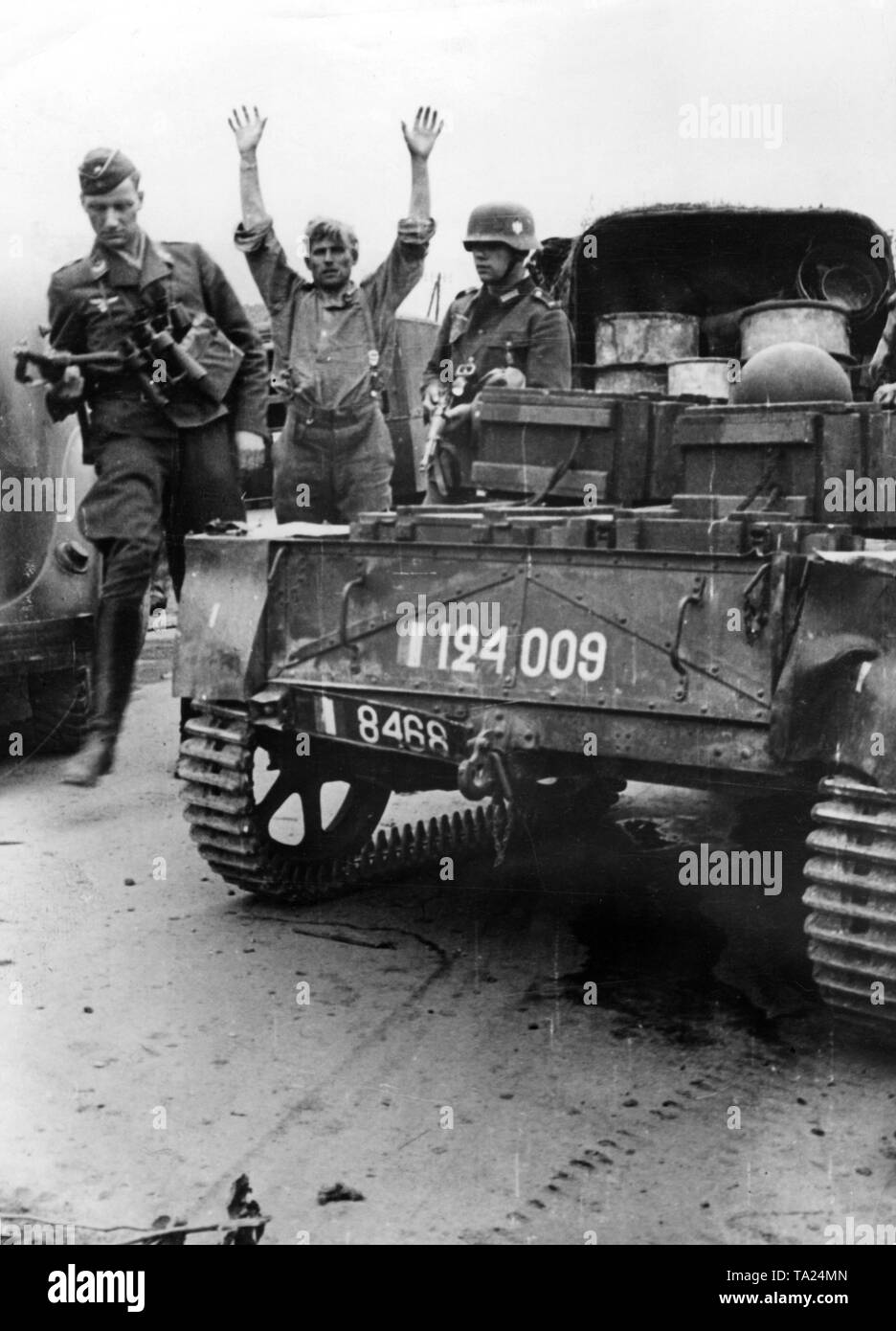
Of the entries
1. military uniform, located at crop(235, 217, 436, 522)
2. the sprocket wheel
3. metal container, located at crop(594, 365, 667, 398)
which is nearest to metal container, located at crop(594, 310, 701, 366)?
metal container, located at crop(594, 365, 667, 398)

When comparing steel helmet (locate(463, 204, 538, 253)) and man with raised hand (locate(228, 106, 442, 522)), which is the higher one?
steel helmet (locate(463, 204, 538, 253))

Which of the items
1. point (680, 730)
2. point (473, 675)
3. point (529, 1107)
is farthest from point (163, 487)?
point (529, 1107)

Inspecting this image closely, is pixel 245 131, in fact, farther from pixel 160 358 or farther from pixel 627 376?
pixel 627 376

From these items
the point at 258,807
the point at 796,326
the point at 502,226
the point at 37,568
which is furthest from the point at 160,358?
the point at 796,326

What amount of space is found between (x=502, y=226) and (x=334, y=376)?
1.14 metres

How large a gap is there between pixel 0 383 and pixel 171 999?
357cm

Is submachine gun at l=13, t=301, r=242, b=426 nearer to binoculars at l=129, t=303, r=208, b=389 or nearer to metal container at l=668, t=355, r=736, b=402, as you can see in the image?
binoculars at l=129, t=303, r=208, b=389

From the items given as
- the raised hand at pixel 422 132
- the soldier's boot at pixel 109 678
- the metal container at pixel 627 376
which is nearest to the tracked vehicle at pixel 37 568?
the soldier's boot at pixel 109 678

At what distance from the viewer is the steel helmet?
698 centimetres

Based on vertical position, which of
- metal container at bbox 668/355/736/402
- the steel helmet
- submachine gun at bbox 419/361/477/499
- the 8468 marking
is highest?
the steel helmet

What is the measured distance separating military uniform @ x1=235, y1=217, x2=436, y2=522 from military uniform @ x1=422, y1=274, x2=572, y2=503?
0.57 metres

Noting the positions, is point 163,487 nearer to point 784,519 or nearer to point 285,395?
point 285,395

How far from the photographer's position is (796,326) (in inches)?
287

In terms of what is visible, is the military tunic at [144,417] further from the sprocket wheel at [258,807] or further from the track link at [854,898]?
the track link at [854,898]
